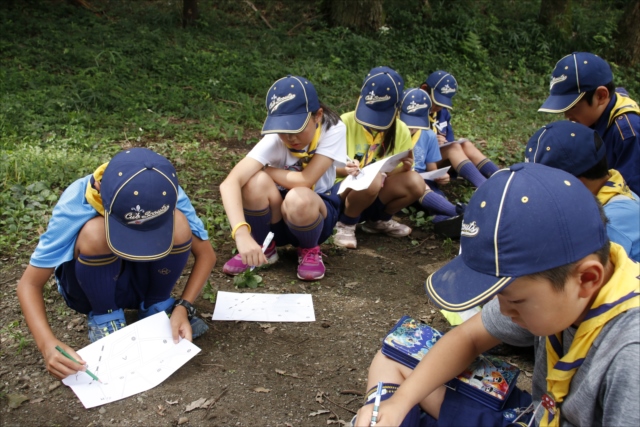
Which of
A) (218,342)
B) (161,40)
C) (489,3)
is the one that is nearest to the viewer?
(218,342)

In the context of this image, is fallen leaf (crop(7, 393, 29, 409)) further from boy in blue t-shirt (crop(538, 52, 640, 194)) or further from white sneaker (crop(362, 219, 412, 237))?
boy in blue t-shirt (crop(538, 52, 640, 194))

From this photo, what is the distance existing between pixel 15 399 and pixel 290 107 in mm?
1801

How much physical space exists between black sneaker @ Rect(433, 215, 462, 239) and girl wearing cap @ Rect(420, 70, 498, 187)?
92 centimetres

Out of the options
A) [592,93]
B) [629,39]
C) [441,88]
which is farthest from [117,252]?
[629,39]

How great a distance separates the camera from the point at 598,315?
4.55ft

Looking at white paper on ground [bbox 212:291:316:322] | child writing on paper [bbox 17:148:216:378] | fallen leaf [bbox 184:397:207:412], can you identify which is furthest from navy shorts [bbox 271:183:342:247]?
fallen leaf [bbox 184:397:207:412]

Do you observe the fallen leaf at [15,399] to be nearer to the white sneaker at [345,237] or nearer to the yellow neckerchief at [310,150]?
the yellow neckerchief at [310,150]

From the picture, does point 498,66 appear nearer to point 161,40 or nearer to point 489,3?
point 489,3

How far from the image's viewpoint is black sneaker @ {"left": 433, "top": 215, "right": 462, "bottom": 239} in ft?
13.0

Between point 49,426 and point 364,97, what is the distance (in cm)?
248

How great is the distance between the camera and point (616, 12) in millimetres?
12586

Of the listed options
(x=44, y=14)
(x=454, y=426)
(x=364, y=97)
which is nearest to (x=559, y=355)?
(x=454, y=426)

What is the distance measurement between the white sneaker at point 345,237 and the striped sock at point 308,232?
1.39 ft

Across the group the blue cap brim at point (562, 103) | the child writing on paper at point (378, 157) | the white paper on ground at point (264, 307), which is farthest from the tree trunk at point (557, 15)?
the white paper on ground at point (264, 307)
